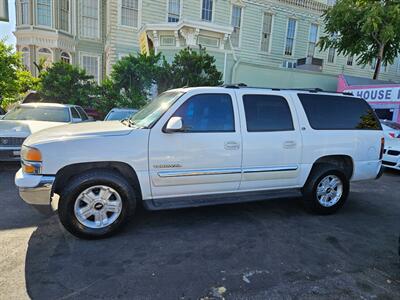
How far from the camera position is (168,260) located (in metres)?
3.20

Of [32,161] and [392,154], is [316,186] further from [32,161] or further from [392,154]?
[392,154]

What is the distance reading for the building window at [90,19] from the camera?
18547 millimetres

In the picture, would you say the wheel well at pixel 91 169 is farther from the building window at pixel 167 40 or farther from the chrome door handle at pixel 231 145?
the building window at pixel 167 40

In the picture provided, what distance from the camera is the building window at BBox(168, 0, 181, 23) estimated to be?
16.8 meters

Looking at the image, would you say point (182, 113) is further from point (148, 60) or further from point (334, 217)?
point (148, 60)

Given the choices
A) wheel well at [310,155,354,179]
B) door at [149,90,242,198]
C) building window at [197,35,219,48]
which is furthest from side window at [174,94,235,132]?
building window at [197,35,219,48]

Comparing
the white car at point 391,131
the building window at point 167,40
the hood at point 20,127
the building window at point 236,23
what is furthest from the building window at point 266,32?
the hood at point 20,127

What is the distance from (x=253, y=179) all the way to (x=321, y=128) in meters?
1.42

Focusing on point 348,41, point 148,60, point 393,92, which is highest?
point 348,41

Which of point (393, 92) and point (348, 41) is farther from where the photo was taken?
point (348, 41)

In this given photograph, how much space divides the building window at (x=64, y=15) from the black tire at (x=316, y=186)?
18769 millimetres

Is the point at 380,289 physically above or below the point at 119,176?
below

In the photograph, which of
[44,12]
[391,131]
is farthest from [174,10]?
[391,131]

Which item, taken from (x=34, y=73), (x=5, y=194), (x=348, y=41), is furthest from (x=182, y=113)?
(x=34, y=73)
